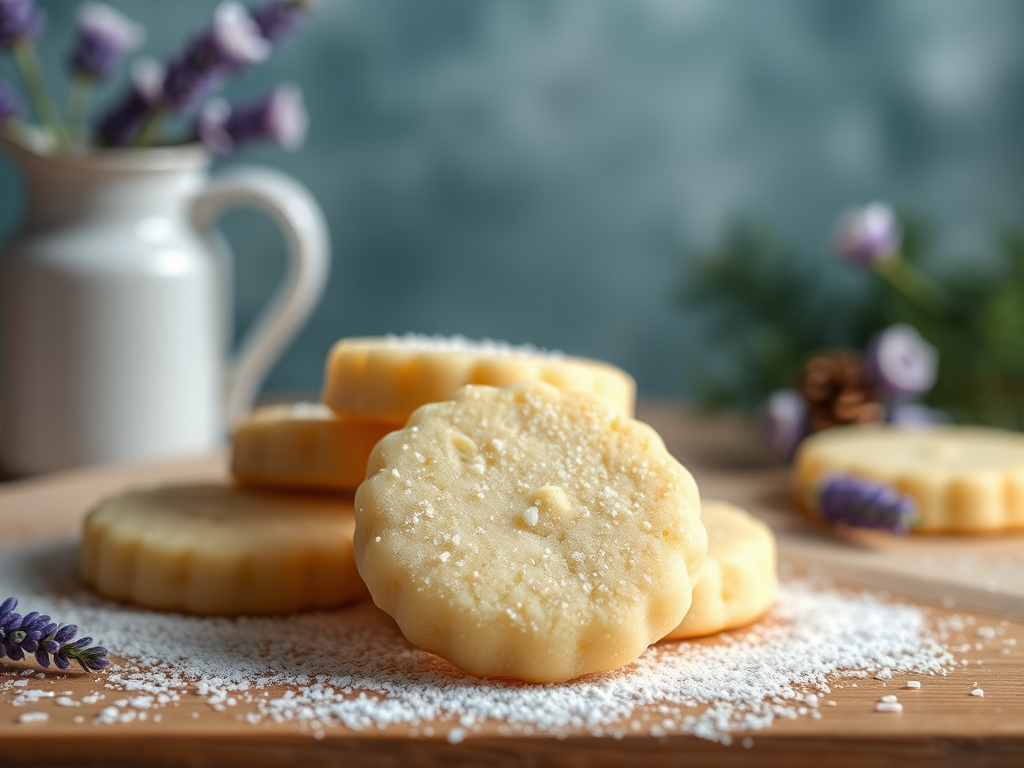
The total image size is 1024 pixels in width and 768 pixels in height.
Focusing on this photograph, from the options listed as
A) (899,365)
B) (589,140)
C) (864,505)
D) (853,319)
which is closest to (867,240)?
(899,365)

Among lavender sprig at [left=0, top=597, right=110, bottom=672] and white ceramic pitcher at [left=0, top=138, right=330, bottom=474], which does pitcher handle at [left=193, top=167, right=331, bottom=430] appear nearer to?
white ceramic pitcher at [left=0, top=138, right=330, bottom=474]

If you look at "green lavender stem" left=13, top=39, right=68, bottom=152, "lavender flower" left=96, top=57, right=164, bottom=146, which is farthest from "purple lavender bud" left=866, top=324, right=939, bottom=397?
"green lavender stem" left=13, top=39, right=68, bottom=152

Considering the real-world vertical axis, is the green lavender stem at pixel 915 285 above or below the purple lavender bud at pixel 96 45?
below

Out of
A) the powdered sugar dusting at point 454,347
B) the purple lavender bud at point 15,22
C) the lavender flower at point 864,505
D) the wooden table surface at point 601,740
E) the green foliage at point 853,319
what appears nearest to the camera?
the wooden table surface at point 601,740

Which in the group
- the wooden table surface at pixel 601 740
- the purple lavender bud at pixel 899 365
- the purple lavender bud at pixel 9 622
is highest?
the purple lavender bud at pixel 899 365

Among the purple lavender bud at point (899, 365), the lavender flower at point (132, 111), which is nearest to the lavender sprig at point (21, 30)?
the lavender flower at point (132, 111)

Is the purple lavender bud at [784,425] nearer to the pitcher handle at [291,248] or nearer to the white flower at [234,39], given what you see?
the pitcher handle at [291,248]
